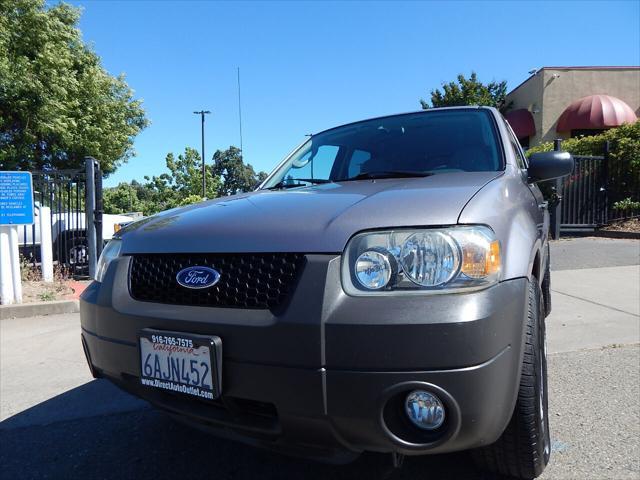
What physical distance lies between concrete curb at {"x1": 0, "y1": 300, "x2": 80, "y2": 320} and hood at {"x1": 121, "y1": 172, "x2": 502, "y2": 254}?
14.7 feet

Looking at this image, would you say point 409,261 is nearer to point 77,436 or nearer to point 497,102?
point 77,436

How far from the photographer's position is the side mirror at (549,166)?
108 inches

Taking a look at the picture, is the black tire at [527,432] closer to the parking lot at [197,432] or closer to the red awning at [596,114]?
the parking lot at [197,432]

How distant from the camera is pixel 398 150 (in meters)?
3.03

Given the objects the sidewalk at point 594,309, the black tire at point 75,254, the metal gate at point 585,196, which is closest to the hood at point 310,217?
the sidewalk at point 594,309

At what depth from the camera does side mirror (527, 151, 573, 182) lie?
2732mm

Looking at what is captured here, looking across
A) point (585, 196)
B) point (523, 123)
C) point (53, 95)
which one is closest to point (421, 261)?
point (585, 196)

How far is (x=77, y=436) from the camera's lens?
2.84 meters

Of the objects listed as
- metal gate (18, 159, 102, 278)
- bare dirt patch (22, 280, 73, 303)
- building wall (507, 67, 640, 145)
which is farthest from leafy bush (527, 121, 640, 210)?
bare dirt patch (22, 280, 73, 303)

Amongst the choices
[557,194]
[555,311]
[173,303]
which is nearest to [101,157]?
[557,194]

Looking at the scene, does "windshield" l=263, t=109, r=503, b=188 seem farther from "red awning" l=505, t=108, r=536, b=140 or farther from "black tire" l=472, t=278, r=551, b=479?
"red awning" l=505, t=108, r=536, b=140

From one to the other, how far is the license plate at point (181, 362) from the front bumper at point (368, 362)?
1.6 inches

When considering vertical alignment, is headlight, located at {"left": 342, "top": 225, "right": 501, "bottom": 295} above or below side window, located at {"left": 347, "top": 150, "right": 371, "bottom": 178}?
below

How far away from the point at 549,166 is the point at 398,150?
846mm
